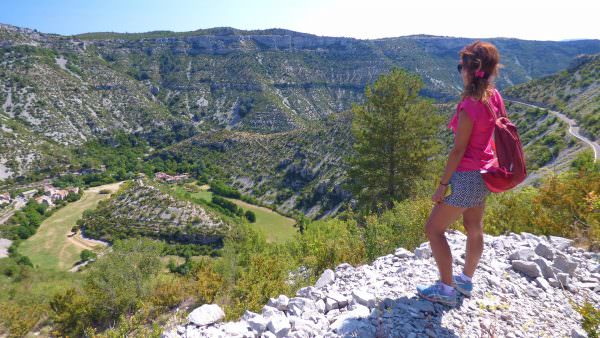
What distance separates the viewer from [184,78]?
12988 centimetres

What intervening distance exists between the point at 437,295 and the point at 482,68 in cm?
220

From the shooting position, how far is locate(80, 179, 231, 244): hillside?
50625mm

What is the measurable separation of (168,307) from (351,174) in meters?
8.03

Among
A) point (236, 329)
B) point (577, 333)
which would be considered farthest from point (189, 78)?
point (577, 333)

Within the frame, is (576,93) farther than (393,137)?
Yes

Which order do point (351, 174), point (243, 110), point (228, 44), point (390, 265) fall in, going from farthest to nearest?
1. point (228, 44)
2. point (243, 110)
3. point (351, 174)
4. point (390, 265)

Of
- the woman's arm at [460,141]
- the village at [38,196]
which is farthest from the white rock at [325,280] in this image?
the village at [38,196]

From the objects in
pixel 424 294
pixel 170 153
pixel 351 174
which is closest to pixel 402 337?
pixel 424 294

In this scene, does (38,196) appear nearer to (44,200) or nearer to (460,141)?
(44,200)

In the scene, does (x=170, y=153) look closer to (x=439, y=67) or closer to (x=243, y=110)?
(x=243, y=110)

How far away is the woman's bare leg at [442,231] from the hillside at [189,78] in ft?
317

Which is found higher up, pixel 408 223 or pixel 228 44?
pixel 228 44

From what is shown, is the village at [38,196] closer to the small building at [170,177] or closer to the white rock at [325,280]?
the small building at [170,177]

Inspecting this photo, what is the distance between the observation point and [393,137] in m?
11.5
